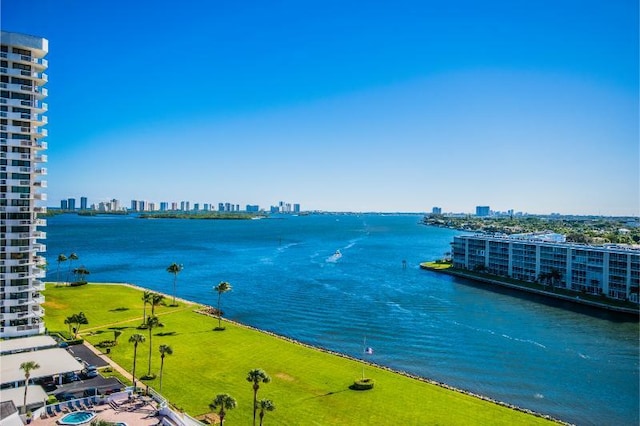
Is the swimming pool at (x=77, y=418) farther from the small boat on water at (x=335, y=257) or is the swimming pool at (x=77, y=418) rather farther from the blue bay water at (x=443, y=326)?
the small boat on water at (x=335, y=257)

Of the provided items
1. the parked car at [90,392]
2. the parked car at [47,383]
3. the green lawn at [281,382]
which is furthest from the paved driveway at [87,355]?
the parked car at [90,392]

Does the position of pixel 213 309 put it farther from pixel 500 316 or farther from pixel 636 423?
pixel 636 423

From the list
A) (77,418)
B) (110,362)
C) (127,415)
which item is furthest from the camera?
(110,362)

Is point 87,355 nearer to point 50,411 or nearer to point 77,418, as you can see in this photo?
point 50,411

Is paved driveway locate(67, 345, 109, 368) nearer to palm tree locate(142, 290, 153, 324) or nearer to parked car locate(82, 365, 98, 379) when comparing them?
parked car locate(82, 365, 98, 379)

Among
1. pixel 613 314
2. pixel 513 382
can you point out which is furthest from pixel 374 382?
pixel 613 314

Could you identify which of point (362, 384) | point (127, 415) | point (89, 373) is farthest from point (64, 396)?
point (362, 384)
